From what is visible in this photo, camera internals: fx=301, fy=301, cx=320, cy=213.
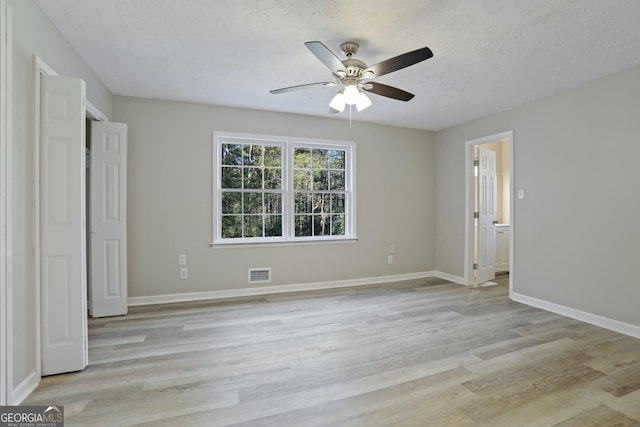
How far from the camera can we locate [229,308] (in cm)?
359

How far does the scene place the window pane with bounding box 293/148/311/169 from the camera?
4469 mm

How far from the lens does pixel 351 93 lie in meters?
2.46

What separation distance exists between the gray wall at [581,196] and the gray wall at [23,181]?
15.9 ft

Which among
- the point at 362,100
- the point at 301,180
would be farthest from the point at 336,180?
the point at 362,100

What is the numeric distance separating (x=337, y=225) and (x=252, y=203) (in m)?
1.37

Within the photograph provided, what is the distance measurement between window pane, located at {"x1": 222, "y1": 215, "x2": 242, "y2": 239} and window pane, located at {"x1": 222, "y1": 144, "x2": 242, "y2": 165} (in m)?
0.75

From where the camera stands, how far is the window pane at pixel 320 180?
4590 millimetres

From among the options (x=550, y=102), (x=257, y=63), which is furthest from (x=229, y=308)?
(x=550, y=102)

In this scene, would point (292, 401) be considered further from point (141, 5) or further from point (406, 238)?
point (406, 238)

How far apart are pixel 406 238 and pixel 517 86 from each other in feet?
8.69

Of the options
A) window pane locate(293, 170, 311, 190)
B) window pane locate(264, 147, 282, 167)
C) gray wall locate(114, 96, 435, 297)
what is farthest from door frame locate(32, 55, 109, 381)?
window pane locate(293, 170, 311, 190)

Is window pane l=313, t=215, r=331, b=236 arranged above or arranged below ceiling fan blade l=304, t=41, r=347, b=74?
below

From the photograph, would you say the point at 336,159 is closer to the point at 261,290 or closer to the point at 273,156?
the point at 273,156

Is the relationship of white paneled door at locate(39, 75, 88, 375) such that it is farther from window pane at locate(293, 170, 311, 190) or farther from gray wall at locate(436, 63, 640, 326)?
gray wall at locate(436, 63, 640, 326)
